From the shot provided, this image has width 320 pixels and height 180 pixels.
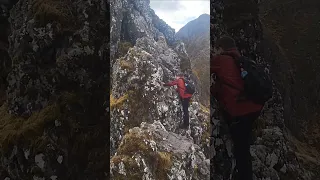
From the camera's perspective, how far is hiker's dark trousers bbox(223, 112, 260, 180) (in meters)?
3.64

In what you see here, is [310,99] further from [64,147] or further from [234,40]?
[64,147]

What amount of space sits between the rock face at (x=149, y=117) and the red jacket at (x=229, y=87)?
238 inches

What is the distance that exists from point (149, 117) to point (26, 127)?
8.83 m

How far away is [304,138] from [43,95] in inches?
178

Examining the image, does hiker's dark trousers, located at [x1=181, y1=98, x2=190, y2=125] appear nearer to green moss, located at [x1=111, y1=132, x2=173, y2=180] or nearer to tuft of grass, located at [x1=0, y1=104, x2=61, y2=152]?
green moss, located at [x1=111, y1=132, x2=173, y2=180]

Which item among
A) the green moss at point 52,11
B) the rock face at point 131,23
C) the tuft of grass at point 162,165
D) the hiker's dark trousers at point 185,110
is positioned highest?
the rock face at point 131,23

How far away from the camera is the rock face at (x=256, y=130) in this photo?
3684mm

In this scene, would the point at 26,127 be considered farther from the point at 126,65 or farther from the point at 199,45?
the point at 199,45

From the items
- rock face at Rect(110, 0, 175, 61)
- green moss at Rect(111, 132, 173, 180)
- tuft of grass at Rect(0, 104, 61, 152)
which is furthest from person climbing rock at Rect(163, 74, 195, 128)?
tuft of grass at Rect(0, 104, 61, 152)

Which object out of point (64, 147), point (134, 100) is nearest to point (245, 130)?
point (64, 147)

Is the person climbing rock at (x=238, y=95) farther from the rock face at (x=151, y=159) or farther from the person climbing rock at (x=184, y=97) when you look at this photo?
the person climbing rock at (x=184, y=97)

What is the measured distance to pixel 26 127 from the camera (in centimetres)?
360

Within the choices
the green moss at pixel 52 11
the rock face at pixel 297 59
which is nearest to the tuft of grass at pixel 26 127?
the green moss at pixel 52 11

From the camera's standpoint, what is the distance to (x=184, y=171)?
9852mm
